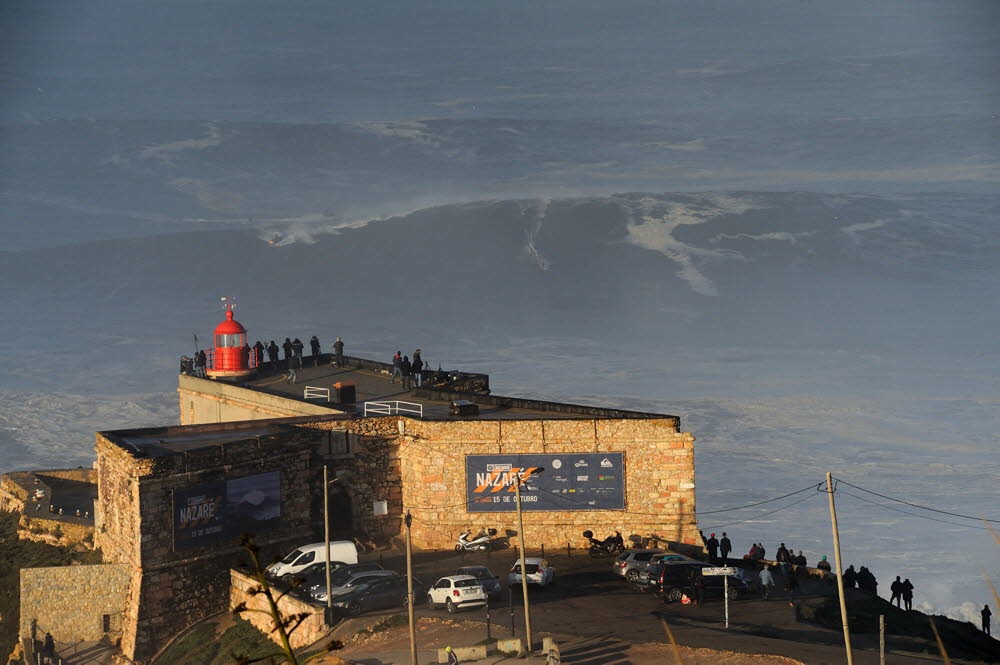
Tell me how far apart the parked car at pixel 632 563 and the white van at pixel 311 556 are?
808 cm

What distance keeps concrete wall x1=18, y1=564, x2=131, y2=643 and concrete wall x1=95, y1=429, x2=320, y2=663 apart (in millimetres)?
595

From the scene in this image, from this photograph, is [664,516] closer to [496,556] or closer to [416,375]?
[496,556]

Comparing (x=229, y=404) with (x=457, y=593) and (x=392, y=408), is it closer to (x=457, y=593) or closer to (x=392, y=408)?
(x=392, y=408)

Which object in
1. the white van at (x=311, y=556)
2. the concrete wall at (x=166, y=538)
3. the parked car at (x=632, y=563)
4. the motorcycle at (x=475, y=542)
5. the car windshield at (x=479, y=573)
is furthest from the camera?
the motorcycle at (x=475, y=542)

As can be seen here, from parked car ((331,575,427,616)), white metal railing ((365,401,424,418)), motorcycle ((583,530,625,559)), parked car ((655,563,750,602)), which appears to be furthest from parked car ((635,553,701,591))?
white metal railing ((365,401,424,418))

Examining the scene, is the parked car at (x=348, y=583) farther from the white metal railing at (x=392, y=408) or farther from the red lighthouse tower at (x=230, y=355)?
the red lighthouse tower at (x=230, y=355)

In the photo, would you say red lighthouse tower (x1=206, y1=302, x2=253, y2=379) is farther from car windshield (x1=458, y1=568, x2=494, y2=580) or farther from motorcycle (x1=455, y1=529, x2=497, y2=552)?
car windshield (x1=458, y1=568, x2=494, y2=580)

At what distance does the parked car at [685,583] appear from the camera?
48.1 meters

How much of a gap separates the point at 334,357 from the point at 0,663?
24215 mm

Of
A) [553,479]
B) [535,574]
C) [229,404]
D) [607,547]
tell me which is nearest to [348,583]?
[535,574]

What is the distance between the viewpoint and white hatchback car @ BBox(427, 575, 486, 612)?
154 ft

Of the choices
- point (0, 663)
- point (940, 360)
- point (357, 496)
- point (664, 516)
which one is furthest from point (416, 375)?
point (940, 360)

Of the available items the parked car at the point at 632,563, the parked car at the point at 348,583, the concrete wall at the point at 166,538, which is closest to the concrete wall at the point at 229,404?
the concrete wall at the point at 166,538

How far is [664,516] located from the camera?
2157 inches
